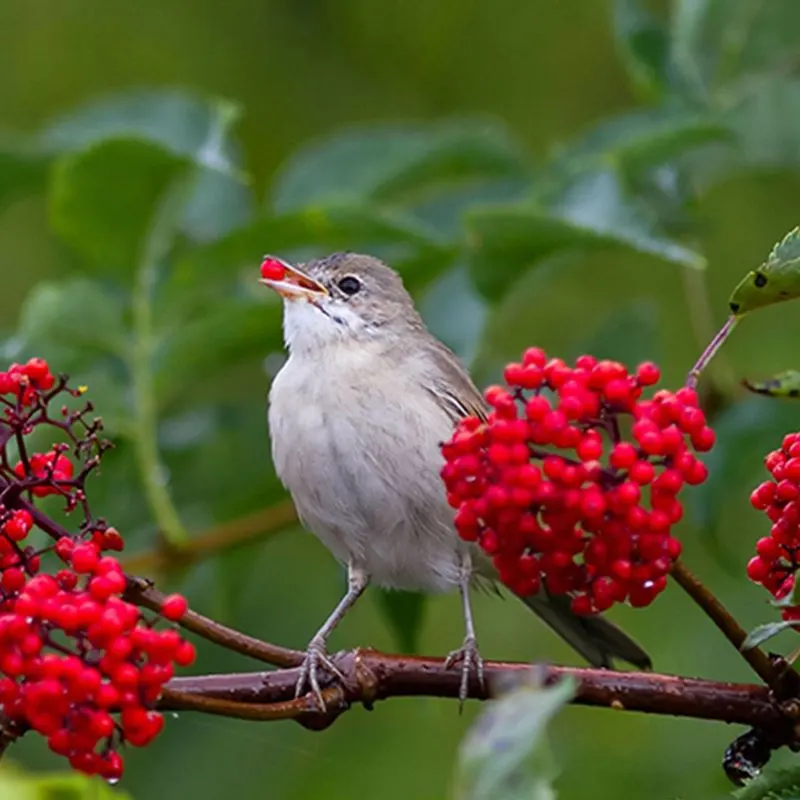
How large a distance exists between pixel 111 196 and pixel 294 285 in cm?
70

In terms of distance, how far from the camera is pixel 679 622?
16.9ft

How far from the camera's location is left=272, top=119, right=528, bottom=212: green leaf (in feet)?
14.3

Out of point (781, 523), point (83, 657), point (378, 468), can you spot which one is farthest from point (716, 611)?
point (378, 468)

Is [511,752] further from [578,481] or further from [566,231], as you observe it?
[566,231]

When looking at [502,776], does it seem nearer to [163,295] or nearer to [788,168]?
[163,295]

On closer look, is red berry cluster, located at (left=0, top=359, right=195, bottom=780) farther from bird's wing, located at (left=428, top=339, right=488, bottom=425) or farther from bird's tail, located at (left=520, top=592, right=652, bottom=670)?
bird's wing, located at (left=428, top=339, right=488, bottom=425)

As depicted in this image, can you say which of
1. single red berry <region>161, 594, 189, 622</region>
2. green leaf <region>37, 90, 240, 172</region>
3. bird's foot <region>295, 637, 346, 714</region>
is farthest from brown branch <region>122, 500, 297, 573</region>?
single red berry <region>161, 594, 189, 622</region>

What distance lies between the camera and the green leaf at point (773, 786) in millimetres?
2121

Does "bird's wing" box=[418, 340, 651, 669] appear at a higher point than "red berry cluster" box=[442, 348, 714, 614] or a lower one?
lower

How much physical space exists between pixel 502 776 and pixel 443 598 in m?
4.48

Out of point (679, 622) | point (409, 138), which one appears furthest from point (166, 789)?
point (409, 138)

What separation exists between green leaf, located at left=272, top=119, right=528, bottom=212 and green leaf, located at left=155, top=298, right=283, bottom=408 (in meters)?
0.44

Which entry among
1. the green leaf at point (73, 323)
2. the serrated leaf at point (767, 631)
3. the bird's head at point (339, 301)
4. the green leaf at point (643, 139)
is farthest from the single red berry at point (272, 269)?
the serrated leaf at point (767, 631)

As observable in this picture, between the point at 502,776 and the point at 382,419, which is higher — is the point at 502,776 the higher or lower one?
the higher one
